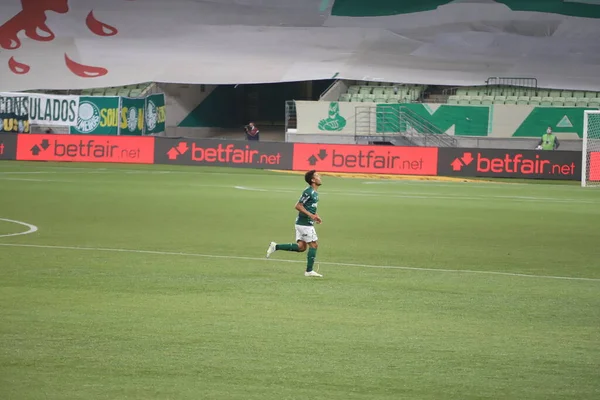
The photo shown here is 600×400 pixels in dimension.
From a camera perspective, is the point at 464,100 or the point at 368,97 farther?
the point at 368,97

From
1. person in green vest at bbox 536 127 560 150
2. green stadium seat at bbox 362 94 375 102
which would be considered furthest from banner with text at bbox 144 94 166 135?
person in green vest at bbox 536 127 560 150

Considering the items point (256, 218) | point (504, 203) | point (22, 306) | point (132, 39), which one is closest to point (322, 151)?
point (504, 203)

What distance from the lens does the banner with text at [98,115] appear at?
49.2m

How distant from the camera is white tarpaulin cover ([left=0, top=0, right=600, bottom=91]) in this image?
5469 centimetres

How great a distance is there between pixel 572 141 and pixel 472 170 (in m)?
10.9

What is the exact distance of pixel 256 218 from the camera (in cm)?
2469

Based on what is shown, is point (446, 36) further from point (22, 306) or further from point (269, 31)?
point (22, 306)

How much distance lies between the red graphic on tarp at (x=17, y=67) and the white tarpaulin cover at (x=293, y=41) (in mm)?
59

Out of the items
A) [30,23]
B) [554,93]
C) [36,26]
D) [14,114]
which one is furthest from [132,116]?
[554,93]

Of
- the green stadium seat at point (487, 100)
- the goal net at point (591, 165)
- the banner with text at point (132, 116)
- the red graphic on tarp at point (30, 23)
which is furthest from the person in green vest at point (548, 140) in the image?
the red graphic on tarp at point (30, 23)

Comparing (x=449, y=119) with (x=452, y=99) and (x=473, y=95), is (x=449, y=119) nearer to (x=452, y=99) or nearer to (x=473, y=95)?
(x=452, y=99)

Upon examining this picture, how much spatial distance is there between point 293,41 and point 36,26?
13.9 m

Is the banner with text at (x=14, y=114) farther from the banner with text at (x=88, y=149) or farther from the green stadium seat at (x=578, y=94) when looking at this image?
the green stadium seat at (x=578, y=94)

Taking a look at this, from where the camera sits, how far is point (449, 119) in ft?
167
